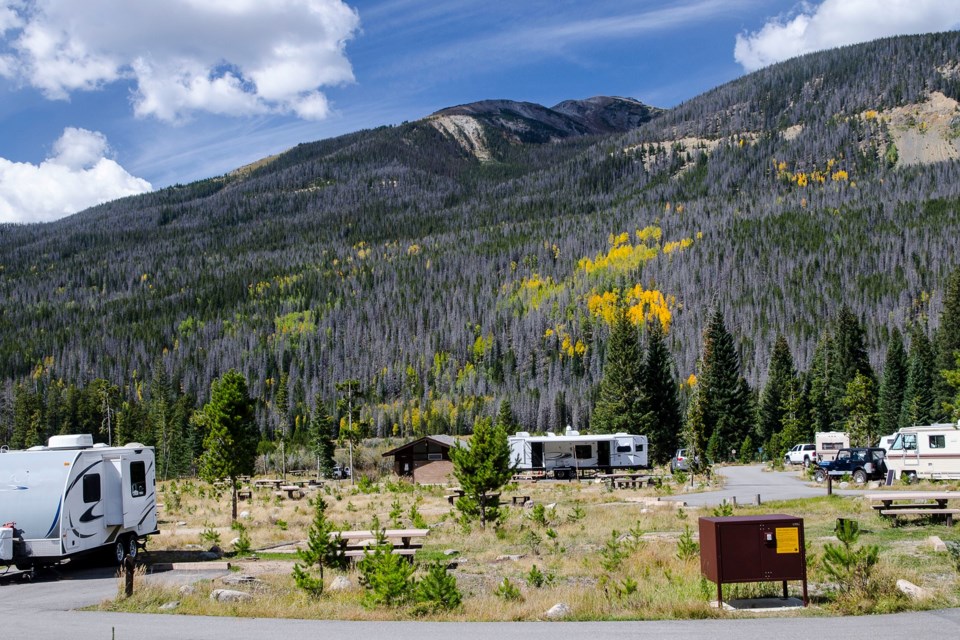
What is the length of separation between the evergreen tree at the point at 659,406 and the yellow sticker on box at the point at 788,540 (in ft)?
169

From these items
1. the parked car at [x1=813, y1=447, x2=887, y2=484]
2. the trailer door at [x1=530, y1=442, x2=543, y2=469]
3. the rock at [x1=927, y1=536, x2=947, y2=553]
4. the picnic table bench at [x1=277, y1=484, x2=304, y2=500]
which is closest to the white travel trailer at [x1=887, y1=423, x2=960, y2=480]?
the parked car at [x1=813, y1=447, x2=887, y2=484]

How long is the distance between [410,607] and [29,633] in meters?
5.35

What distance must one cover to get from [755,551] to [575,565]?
223 inches

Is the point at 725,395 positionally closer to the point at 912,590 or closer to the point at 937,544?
the point at 937,544

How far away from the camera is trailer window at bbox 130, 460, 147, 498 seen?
19.4 metres

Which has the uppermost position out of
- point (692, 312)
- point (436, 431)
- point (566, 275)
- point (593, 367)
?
point (566, 275)

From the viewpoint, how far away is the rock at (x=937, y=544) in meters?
15.4

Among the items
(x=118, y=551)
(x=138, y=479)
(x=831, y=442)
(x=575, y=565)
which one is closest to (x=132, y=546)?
(x=118, y=551)

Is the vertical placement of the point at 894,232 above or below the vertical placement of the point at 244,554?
above

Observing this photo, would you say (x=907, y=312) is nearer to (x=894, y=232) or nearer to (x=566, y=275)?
(x=894, y=232)

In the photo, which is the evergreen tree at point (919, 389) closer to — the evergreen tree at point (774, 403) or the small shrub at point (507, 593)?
the evergreen tree at point (774, 403)

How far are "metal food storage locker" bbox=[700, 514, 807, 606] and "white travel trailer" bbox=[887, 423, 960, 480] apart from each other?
24211 mm

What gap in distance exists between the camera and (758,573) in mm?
11281

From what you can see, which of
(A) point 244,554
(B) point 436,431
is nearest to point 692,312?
(B) point 436,431
